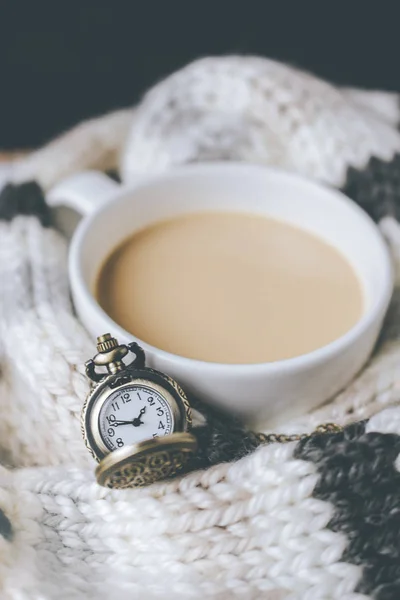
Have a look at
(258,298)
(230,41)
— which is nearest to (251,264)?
(258,298)

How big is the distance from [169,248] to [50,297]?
0.10 metres

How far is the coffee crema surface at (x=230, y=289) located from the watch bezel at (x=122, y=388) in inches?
1.8

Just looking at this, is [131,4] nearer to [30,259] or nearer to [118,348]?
[30,259]

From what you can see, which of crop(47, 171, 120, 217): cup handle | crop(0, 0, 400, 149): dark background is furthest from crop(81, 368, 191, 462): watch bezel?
crop(0, 0, 400, 149): dark background

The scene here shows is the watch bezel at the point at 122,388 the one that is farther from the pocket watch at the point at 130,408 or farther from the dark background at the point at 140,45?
the dark background at the point at 140,45

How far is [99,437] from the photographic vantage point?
0.43 m

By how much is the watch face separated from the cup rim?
3 cm

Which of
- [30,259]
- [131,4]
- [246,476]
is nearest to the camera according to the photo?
[246,476]

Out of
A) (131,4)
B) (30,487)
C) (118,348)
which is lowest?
(30,487)

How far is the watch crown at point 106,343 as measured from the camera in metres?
0.43

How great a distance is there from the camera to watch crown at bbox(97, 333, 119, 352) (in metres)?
0.43

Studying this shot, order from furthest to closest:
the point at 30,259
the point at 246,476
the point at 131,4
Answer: the point at 131,4, the point at 30,259, the point at 246,476

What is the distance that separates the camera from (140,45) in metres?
0.75

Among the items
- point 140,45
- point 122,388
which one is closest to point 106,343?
point 122,388
